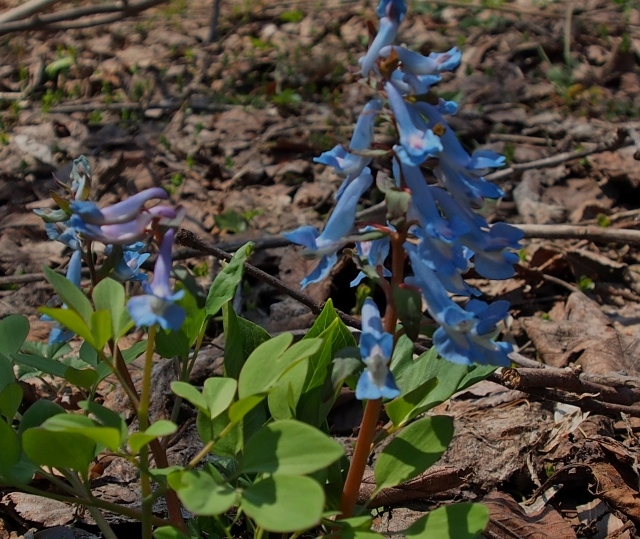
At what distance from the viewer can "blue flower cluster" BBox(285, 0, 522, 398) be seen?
1465 millimetres

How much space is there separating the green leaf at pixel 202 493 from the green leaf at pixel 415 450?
410 mm

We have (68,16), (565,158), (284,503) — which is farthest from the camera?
(68,16)

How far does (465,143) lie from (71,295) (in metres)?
3.73

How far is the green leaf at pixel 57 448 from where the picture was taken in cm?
146

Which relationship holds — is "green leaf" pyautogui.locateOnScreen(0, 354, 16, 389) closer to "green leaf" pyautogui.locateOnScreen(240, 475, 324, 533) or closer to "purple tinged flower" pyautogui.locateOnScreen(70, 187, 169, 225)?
"purple tinged flower" pyautogui.locateOnScreen(70, 187, 169, 225)

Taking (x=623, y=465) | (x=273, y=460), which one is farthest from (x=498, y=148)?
(x=273, y=460)

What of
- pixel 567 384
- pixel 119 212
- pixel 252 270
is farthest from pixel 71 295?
pixel 567 384

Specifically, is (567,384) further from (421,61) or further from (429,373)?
(421,61)

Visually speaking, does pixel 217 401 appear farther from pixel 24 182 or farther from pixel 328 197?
pixel 24 182

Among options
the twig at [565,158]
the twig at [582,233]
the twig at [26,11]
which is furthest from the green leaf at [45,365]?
the twig at [26,11]

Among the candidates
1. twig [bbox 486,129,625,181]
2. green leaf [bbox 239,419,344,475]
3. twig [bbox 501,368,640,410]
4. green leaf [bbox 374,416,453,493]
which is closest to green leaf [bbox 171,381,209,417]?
green leaf [bbox 239,419,344,475]

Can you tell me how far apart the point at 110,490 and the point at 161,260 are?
4.06ft

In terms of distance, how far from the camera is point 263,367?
4.99ft

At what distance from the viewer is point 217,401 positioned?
4.90ft
